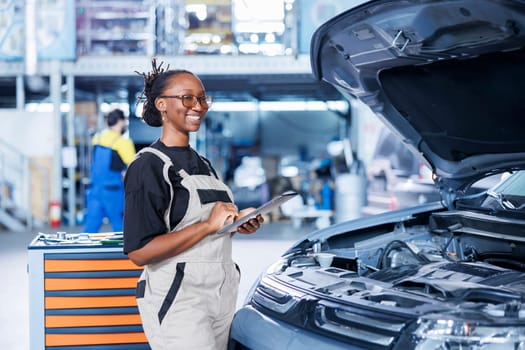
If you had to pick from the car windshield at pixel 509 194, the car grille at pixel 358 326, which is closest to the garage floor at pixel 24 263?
the car windshield at pixel 509 194

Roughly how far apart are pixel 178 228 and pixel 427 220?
1.51 metres

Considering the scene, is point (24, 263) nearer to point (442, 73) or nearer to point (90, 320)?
point (90, 320)

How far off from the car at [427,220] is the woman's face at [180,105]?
645 millimetres

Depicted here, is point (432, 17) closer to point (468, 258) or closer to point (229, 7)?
point (468, 258)

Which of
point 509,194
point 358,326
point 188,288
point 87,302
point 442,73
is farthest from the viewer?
point 509,194

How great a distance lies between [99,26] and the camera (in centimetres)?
1091

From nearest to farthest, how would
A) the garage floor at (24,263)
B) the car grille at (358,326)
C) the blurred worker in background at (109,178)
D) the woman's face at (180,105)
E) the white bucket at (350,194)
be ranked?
the car grille at (358,326), the woman's face at (180,105), the garage floor at (24,263), the blurred worker in background at (109,178), the white bucket at (350,194)

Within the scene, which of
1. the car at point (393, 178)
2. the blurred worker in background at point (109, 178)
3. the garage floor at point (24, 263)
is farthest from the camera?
the car at point (393, 178)

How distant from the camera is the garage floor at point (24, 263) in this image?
4.46 meters

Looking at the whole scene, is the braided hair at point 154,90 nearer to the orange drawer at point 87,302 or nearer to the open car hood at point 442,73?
the open car hood at point 442,73

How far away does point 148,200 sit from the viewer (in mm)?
1896

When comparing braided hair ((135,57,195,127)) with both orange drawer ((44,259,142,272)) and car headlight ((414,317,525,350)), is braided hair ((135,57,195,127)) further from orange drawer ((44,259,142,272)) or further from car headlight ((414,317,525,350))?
car headlight ((414,317,525,350))

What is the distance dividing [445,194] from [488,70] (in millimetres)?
776

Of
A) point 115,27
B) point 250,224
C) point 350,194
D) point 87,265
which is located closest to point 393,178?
point 350,194
